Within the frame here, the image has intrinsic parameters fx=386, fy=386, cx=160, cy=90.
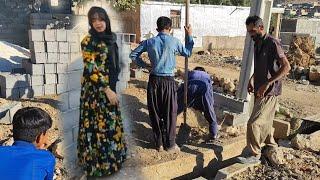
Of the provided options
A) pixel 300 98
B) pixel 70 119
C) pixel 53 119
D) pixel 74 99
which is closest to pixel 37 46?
pixel 53 119

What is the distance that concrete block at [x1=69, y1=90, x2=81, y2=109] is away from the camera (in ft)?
15.3

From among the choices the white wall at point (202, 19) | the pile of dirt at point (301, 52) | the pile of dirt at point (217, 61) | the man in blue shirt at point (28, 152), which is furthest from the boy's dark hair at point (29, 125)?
the white wall at point (202, 19)

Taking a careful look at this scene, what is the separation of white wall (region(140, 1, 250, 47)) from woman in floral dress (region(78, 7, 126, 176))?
16287 mm

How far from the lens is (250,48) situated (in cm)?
606

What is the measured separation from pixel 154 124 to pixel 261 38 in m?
1.55

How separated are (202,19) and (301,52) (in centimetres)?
1025

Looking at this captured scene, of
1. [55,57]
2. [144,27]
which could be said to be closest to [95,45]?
[55,57]

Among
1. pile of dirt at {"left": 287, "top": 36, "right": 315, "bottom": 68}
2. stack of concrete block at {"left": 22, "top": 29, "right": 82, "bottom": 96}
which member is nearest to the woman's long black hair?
stack of concrete block at {"left": 22, "top": 29, "right": 82, "bottom": 96}

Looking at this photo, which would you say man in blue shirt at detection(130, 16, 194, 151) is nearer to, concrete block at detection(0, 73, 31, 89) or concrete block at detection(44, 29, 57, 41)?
concrete block at detection(44, 29, 57, 41)

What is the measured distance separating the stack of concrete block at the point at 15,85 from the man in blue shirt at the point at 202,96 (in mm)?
2962

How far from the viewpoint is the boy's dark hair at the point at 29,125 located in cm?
205

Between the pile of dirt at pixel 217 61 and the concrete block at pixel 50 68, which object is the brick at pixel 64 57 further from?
the pile of dirt at pixel 217 61

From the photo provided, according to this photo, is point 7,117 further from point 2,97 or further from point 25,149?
point 25,149

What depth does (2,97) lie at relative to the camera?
258 inches
